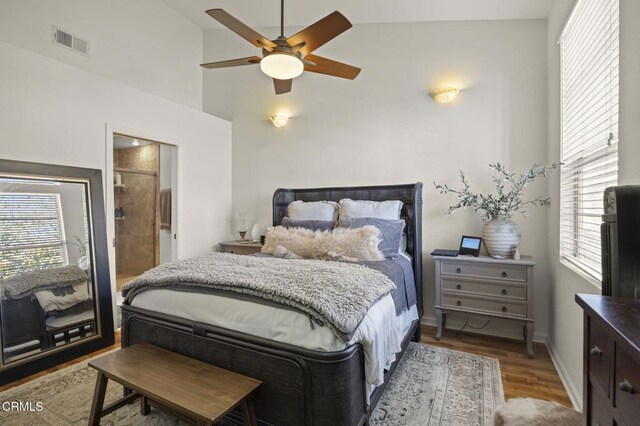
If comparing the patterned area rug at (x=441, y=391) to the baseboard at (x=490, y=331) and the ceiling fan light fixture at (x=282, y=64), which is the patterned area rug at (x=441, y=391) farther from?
the ceiling fan light fixture at (x=282, y=64)

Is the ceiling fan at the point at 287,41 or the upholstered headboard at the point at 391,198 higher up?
the ceiling fan at the point at 287,41

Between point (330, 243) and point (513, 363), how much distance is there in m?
1.77

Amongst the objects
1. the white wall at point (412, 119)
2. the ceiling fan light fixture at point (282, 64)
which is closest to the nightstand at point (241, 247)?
the white wall at point (412, 119)

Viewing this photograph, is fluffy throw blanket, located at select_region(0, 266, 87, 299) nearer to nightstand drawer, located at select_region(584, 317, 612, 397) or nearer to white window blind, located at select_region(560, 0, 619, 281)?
nightstand drawer, located at select_region(584, 317, 612, 397)

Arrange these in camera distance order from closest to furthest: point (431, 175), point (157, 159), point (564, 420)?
point (564, 420) < point (431, 175) < point (157, 159)

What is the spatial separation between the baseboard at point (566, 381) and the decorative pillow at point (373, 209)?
1.69m

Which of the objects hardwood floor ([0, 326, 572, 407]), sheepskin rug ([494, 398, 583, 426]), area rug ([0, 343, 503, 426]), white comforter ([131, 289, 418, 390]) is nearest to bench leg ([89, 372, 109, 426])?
area rug ([0, 343, 503, 426])

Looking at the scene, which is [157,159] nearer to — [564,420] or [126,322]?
[126,322]

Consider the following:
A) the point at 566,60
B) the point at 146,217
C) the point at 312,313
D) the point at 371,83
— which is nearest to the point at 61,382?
the point at 312,313

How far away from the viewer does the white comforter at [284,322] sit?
156 cm

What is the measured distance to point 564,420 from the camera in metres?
1.32

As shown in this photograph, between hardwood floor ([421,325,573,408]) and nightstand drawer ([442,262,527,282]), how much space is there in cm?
65

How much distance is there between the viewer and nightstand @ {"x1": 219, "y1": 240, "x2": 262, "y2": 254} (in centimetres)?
397

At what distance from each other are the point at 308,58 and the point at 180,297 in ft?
6.23
